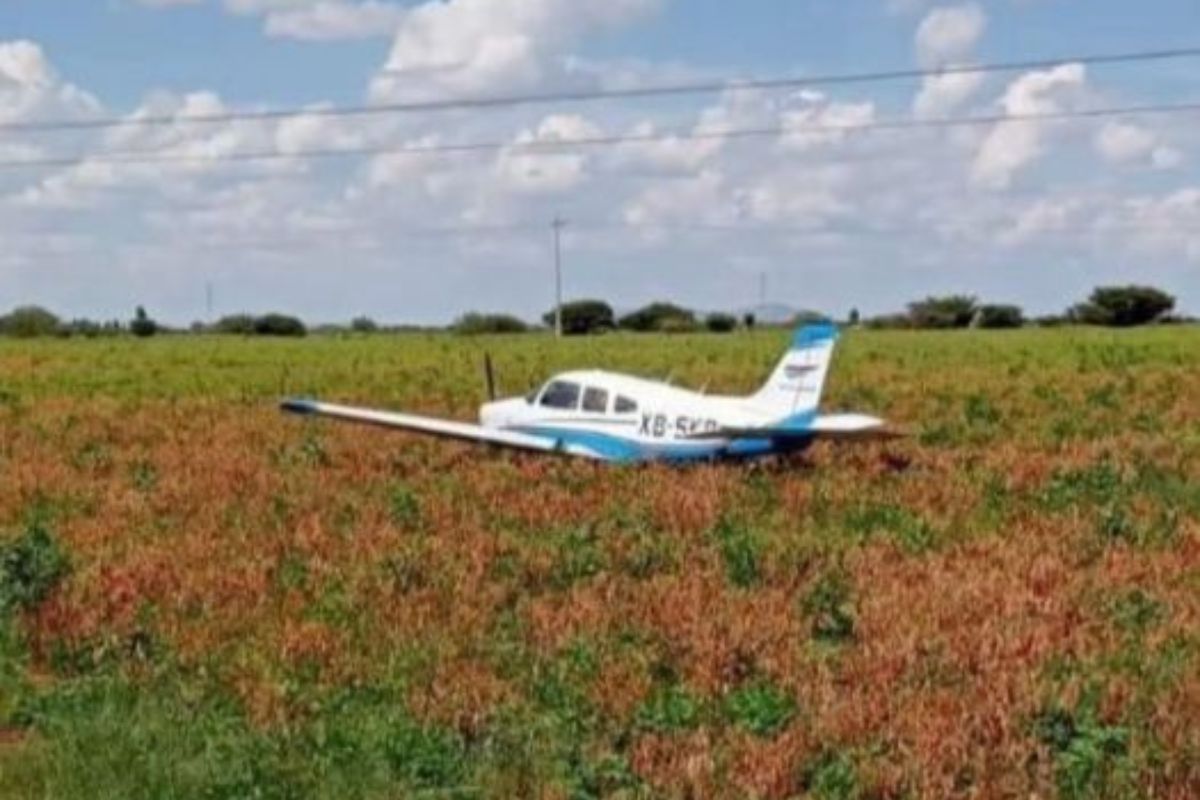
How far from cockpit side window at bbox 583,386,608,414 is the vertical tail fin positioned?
2.10 metres

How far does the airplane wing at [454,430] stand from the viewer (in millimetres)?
28188

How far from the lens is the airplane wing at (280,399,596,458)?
28188 mm

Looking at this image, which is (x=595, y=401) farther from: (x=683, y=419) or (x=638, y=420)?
(x=683, y=419)

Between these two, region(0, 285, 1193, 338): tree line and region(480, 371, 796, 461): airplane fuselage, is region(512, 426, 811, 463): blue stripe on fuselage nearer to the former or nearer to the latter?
region(480, 371, 796, 461): airplane fuselage

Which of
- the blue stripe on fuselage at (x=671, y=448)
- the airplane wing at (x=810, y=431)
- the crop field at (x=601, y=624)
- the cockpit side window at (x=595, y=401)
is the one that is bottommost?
the crop field at (x=601, y=624)

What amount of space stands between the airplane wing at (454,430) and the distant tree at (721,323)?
108 m

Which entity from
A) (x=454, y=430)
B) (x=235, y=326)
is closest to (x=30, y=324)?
(x=235, y=326)

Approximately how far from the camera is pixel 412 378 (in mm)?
57812

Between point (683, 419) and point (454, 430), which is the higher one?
point (683, 419)

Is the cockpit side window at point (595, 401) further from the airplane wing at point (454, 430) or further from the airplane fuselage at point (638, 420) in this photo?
the airplane wing at point (454, 430)

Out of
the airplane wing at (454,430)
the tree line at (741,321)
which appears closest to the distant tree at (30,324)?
the tree line at (741,321)

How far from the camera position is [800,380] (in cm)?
2700

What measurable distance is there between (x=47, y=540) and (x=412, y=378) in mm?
39441

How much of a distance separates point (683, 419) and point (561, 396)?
2442mm
